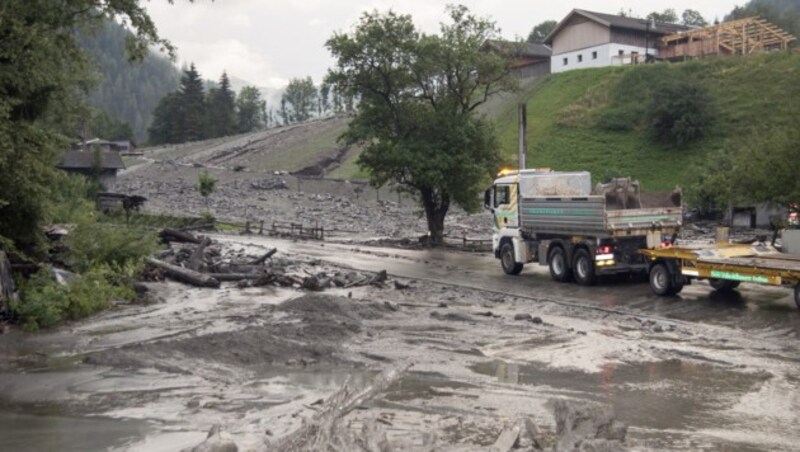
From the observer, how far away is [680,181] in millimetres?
60094

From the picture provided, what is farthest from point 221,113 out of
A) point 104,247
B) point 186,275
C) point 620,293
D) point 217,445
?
point 217,445

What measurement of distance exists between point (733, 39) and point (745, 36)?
188 cm

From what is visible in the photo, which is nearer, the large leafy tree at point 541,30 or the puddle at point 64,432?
the puddle at point 64,432

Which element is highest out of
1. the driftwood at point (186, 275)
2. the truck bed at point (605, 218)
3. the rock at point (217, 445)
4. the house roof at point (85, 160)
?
the house roof at point (85, 160)

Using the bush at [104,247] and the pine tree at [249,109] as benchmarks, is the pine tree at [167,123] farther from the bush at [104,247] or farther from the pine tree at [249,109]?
the bush at [104,247]

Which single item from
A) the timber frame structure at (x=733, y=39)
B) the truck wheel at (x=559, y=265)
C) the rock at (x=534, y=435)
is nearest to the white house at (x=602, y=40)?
the timber frame structure at (x=733, y=39)

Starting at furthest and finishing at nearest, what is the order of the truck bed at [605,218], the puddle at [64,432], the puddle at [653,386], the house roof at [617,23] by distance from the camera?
the house roof at [617,23], the truck bed at [605,218], the puddle at [653,386], the puddle at [64,432]

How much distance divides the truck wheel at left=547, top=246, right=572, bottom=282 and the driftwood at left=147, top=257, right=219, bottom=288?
1022cm

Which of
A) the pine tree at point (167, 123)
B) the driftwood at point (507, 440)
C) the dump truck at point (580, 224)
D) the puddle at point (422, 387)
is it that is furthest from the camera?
the pine tree at point (167, 123)

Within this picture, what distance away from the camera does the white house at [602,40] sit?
292 feet

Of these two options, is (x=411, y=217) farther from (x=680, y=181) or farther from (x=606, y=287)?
(x=606, y=287)

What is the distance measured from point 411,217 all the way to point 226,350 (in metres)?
50.3

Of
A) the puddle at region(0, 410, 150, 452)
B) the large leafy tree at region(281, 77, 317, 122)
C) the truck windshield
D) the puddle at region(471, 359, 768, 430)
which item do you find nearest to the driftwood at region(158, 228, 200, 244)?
the truck windshield

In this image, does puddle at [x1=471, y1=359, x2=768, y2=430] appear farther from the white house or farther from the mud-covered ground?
the white house
